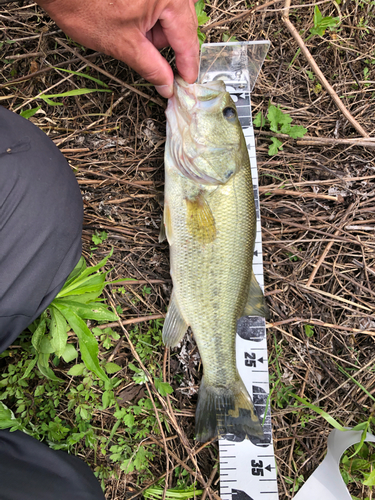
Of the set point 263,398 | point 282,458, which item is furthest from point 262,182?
point 282,458

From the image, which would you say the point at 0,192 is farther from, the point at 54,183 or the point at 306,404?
the point at 306,404

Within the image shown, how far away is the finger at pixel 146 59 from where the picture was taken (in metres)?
1.89

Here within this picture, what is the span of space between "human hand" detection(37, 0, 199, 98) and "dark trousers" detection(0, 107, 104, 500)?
0.66 m

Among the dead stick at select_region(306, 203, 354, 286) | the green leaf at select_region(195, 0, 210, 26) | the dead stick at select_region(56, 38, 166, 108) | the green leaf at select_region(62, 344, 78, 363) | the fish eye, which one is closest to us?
the green leaf at select_region(62, 344, 78, 363)

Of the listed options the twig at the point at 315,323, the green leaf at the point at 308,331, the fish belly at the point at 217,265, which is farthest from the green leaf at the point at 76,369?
the green leaf at the point at 308,331

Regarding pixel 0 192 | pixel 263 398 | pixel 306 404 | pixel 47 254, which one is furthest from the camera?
pixel 263 398

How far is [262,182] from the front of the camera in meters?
2.80

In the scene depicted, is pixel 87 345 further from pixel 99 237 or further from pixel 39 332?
pixel 99 237

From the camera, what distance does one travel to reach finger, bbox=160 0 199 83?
6.25ft

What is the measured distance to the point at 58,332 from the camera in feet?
6.38

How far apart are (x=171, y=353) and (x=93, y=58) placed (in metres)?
2.53

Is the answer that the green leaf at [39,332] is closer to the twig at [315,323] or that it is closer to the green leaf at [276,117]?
the twig at [315,323]

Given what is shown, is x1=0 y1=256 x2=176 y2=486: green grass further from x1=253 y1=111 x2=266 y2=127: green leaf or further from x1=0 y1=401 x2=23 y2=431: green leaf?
x1=253 y1=111 x2=266 y2=127: green leaf

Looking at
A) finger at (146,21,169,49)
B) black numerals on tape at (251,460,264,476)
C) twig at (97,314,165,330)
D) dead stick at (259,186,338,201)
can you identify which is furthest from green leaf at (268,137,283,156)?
black numerals on tape at (251,460,264,476)
